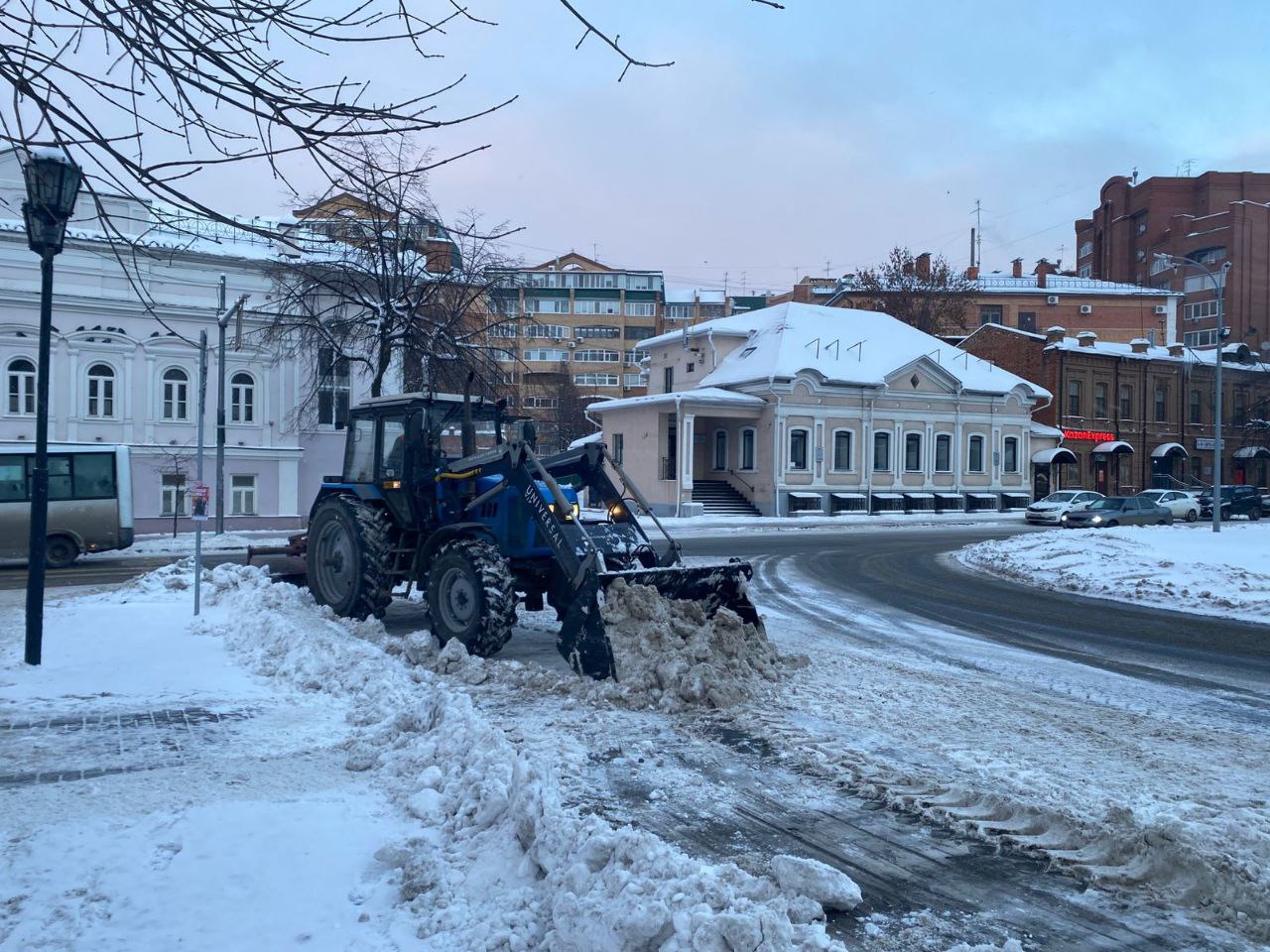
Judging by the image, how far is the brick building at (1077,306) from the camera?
69750 mm

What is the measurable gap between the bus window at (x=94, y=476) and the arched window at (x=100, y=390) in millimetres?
11387

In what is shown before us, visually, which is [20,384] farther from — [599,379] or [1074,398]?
[599,379]

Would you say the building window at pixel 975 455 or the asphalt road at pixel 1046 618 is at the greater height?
the building window at pixel 975 455

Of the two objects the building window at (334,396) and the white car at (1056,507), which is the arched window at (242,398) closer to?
the building window at (334,396)

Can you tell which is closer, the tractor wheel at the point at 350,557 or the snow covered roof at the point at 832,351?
the tractor wheel at the point at 350,557

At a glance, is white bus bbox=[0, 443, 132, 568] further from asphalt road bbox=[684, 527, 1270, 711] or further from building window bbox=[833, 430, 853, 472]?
building window bbox=[833, 430, 853, 472]

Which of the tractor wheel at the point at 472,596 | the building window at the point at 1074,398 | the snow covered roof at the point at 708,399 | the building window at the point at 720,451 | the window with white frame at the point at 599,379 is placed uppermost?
the window with white frame at the point at 599,379

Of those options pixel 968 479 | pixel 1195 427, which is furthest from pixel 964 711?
pixel 1195 427

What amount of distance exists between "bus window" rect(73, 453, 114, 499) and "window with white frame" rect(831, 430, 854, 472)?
1128 inches

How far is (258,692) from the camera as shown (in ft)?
25.8

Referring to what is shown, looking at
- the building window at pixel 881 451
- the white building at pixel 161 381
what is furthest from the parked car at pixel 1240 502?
the white building at pixel 161 381

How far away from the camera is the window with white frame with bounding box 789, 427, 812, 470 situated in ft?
136

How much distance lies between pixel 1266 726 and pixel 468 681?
6.00 meters

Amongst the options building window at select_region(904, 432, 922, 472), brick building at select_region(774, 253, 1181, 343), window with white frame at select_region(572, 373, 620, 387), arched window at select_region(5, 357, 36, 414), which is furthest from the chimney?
arched window at select_region(5, 357, 36, 414)
